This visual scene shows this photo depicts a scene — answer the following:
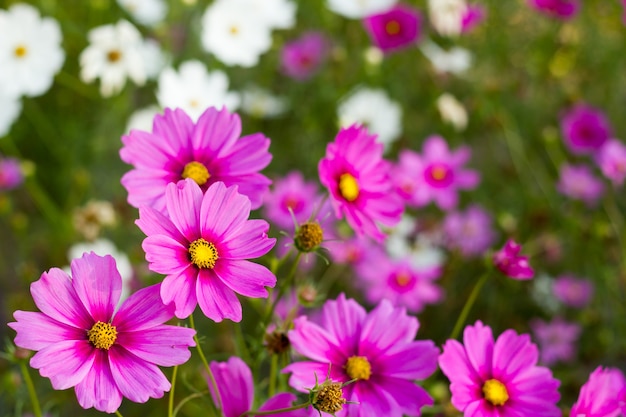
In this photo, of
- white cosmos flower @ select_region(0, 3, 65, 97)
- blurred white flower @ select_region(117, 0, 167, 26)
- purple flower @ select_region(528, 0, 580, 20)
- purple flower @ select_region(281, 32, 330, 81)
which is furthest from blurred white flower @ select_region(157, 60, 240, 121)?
purple flower @ select_region(528, 0, 580, 20)

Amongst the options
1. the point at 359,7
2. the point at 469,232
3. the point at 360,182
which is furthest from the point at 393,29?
the point at 360,182

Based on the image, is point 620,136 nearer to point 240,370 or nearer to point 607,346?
point 607,346

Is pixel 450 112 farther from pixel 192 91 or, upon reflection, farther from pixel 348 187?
pixel 348 187

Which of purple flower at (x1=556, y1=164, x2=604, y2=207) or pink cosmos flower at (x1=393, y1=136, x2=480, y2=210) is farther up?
purple flower at (x1=556, y1=164, x2=604, y2=207)

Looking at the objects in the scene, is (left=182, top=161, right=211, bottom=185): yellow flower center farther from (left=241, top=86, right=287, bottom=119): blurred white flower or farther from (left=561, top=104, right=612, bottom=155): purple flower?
(left=561, top=104, right=612, bottom=155): purple flower

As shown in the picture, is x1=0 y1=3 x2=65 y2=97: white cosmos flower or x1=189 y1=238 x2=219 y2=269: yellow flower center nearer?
x1=189 y1=238 x2=219 y2=269: yellow flower center

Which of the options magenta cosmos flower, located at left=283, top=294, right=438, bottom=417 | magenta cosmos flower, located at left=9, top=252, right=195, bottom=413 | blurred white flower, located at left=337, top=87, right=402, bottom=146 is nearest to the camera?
magenta cosmos flower, located at left=9, top=252, right=195, bottom=413

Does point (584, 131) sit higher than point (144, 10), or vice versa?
point (584, 131)
